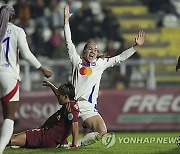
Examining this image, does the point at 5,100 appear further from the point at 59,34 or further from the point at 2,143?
the point at 59,34

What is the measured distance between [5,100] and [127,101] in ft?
34.1

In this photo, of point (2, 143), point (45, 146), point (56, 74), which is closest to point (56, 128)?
point (45, 146)

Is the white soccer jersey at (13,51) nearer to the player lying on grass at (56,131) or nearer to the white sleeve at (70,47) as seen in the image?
the player lying on grass at (56,131)

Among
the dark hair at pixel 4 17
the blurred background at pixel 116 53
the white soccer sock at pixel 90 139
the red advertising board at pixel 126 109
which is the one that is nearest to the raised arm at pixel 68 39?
the white soccer sock at pixel 90 139

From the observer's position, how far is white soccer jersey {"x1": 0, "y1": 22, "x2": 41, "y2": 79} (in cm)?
1037

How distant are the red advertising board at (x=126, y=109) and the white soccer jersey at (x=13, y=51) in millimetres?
9922

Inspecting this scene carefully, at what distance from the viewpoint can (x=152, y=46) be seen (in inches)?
1008

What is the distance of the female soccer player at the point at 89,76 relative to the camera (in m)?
12.7

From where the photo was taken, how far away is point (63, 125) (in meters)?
12.1

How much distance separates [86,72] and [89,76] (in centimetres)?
9

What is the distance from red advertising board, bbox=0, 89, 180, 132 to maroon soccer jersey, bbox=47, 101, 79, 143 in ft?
26.7

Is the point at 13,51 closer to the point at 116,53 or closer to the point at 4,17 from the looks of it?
the point at 4,17

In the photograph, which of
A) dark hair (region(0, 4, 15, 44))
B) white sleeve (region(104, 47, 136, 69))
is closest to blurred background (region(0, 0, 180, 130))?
white sleeve (region(104, 47, 136, 69))

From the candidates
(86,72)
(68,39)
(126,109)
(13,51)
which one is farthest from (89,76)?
(126,109)
